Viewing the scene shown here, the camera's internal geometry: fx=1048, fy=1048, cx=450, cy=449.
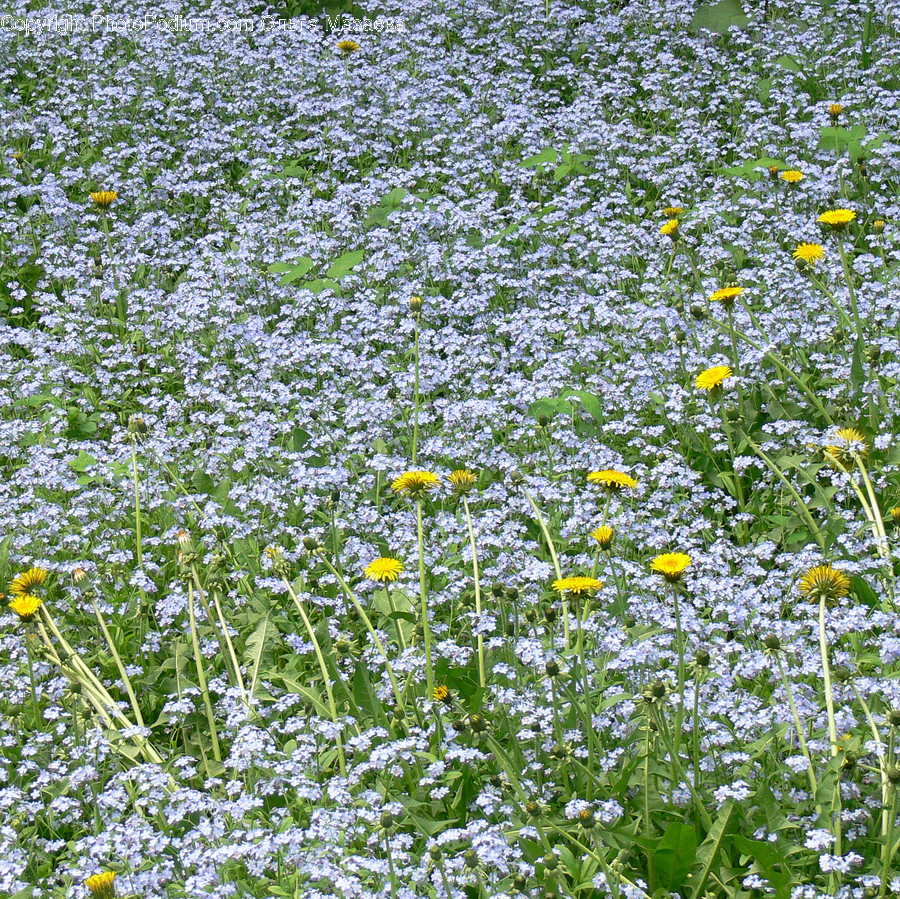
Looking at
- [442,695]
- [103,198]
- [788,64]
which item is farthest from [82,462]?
[788,64]

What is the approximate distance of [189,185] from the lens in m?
5.82

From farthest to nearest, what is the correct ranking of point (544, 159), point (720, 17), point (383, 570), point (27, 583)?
point (720, 17), point (544, 159), point (27, 583), point (383, 570)

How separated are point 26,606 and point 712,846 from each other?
76.3 inches

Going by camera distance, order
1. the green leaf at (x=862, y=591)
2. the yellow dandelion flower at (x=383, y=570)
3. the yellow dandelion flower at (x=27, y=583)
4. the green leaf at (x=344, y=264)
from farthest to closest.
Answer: the green leaf at (x=344, y=264), the green leaf at (x=862, y=591), the yellow dandelion flower at (x=27, y=583), the yellow dandelion flower at (x=383, y=570)

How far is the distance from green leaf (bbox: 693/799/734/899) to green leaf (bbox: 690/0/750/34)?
6301 millimetres

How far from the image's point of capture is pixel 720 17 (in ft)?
24.1

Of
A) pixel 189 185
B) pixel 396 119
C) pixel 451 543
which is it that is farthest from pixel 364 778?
pixel 396 119

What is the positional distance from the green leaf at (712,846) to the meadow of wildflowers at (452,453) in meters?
0.01

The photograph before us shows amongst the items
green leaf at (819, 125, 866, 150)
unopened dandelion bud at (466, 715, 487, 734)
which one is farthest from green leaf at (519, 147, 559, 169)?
unopened dandelion bud at (466, 715, 487, 734)

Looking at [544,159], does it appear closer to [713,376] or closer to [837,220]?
[837,220]

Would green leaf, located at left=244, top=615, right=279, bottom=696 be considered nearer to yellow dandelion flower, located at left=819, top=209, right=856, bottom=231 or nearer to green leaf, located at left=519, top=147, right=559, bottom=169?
yellow dandelion flower, located at left=819, top=209, right=856, bottom=231

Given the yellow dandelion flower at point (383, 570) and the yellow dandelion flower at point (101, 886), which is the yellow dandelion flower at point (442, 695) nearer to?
the yellow dandelion flower at point (383, 570)

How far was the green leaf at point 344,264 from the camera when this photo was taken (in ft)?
16.7

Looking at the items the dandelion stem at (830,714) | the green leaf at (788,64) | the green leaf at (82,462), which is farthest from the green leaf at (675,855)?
the green leaf at (788,64)
